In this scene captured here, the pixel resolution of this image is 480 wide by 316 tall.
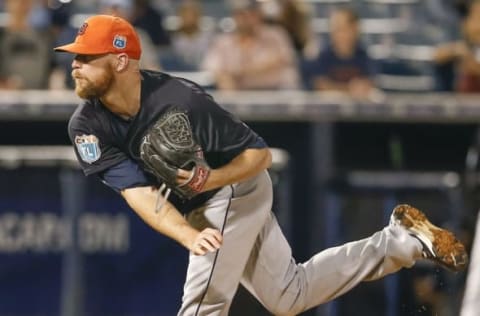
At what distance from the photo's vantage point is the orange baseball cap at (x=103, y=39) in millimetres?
6145

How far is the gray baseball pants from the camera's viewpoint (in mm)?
6566

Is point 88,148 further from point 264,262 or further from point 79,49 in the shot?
point 264,262

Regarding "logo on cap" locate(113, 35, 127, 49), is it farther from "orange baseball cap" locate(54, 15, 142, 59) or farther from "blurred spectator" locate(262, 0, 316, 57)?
"blurred spectator" locate(262, 0, 316, 57)

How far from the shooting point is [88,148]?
21.0ft

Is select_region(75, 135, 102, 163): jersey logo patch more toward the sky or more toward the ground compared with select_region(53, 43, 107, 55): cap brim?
more toward the ground

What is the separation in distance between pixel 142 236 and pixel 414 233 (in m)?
3.19

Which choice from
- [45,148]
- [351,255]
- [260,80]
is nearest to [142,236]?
[45,148]

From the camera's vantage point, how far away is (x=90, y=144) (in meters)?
6.39

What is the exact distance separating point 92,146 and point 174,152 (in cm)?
44

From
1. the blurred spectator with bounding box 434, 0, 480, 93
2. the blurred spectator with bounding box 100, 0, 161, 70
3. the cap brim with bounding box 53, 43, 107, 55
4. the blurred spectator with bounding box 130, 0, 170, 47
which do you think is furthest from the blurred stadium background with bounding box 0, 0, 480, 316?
the cap brim with bounding box 53, 43, 107, 55

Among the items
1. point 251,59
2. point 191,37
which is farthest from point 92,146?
point 191,37

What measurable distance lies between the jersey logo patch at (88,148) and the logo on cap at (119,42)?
445mm

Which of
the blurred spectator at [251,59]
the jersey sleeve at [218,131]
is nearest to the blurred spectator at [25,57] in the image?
the blurred spectator at [251,59]

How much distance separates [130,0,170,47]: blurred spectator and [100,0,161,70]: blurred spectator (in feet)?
0.24
